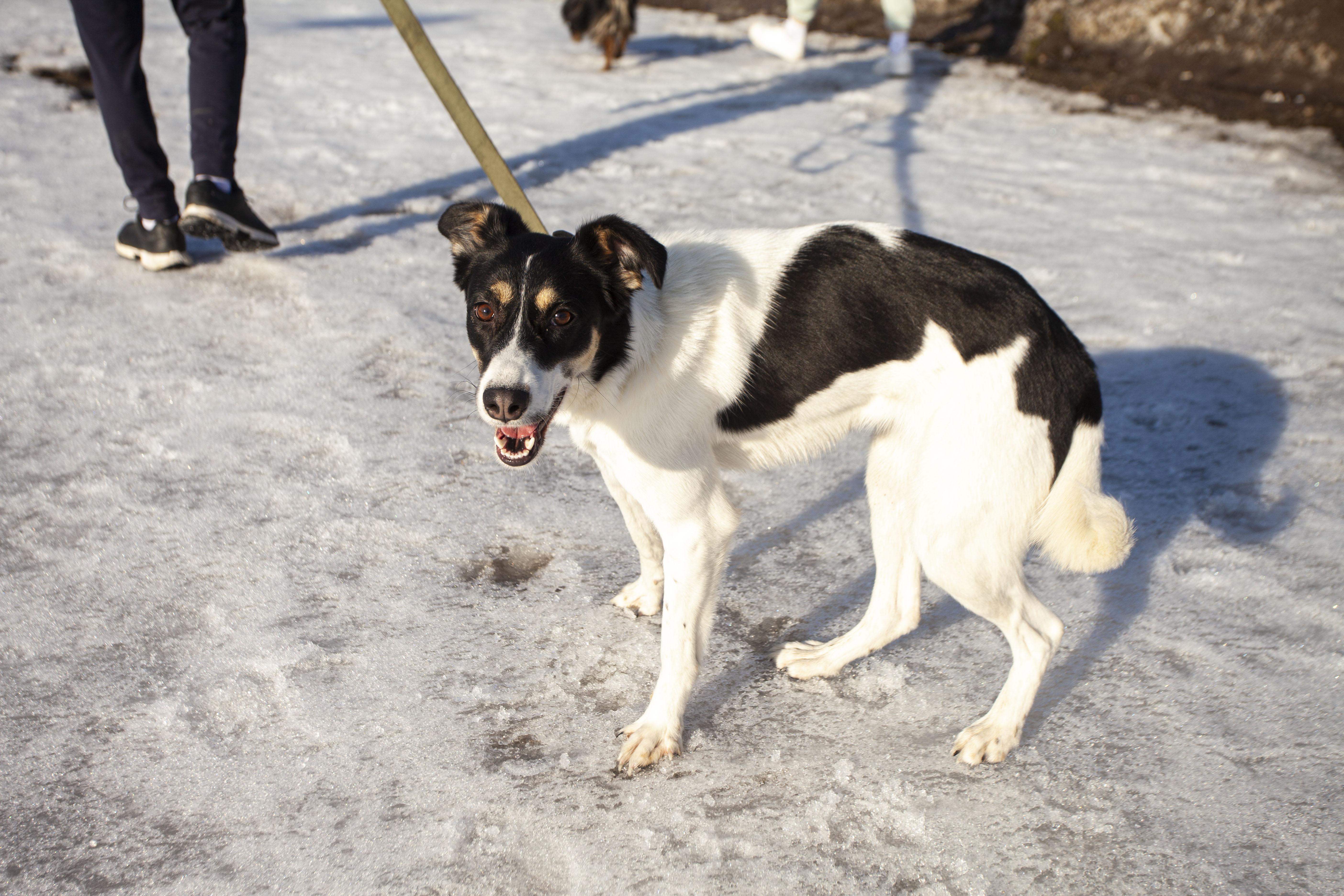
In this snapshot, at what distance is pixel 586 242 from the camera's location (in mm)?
2477

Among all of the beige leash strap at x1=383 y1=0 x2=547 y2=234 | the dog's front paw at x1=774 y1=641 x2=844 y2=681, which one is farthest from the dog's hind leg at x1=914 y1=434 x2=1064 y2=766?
the beige leash strap at x1=383 y1=0 x2=547 y2=234

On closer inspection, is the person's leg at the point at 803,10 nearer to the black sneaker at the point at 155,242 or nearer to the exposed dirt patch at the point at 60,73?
the exposed dirt patch at the point at 60,73

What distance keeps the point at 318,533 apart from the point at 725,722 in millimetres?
1611

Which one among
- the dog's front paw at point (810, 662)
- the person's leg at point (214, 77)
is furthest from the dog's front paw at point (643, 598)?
the person's leg at point (214, 77)

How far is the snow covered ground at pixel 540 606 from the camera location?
86.6 inches

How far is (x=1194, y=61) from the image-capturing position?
8.36 metres

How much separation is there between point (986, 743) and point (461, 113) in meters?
2.51

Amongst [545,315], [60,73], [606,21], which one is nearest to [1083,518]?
[545,315]

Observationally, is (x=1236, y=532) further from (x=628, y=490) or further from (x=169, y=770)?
(x=169, y=770)

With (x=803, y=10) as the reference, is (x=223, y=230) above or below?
below

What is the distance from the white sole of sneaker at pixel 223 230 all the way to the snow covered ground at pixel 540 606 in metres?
0.21

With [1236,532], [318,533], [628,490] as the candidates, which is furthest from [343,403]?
[1236,532]

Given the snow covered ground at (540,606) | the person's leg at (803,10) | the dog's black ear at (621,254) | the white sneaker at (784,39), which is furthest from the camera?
the white sneaker at (784,39)

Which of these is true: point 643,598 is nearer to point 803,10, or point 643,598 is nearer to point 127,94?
point 127,94
